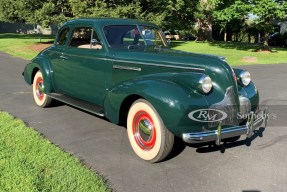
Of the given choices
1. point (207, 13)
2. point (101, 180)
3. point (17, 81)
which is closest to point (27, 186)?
point (101, 180)

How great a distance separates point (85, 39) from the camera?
6.48m

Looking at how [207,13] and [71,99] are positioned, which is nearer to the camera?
[71,99]

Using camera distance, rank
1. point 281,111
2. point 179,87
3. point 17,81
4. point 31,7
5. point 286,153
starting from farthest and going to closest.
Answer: point 31,7, point 17,81, point 281,111, point 286,153, point 179,87

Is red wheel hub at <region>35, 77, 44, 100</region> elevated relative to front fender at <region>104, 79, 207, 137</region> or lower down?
lower down

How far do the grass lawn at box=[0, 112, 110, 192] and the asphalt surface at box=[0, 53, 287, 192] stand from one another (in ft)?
0.72

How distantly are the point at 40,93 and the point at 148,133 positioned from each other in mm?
3645

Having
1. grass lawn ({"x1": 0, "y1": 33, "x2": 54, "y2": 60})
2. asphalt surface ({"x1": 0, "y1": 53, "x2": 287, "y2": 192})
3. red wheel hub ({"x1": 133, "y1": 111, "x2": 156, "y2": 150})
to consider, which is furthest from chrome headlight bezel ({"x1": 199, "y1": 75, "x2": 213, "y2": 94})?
grass lawn ({"x1": 0, "y1": 33, "x2": 54, "y2": 60})

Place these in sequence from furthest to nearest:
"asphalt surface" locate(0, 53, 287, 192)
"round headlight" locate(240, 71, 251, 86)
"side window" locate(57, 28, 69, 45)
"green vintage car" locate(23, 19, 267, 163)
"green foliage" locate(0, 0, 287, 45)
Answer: "green foliage" locate(0, 0, 287, 45), "side window" locate(57, 28, 69, 45), "round headlight" locate(240, 71, 251, 86), "green vintage car" locate(23, 19, 267, 163), "asphalt surface" locate(0, 53, 287, 192)

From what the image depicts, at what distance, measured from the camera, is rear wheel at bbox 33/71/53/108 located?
7255mm

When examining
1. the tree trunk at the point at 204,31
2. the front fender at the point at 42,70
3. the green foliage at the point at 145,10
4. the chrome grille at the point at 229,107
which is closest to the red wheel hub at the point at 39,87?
the front fender at the point at 42,70

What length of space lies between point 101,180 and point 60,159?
0.78 metres

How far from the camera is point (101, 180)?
3885mm

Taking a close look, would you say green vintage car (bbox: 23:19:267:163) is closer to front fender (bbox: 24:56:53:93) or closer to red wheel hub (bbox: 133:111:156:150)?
red wheel hub (bbox: 133:111:156:150)

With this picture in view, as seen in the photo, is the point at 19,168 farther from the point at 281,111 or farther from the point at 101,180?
the point at 281,111
